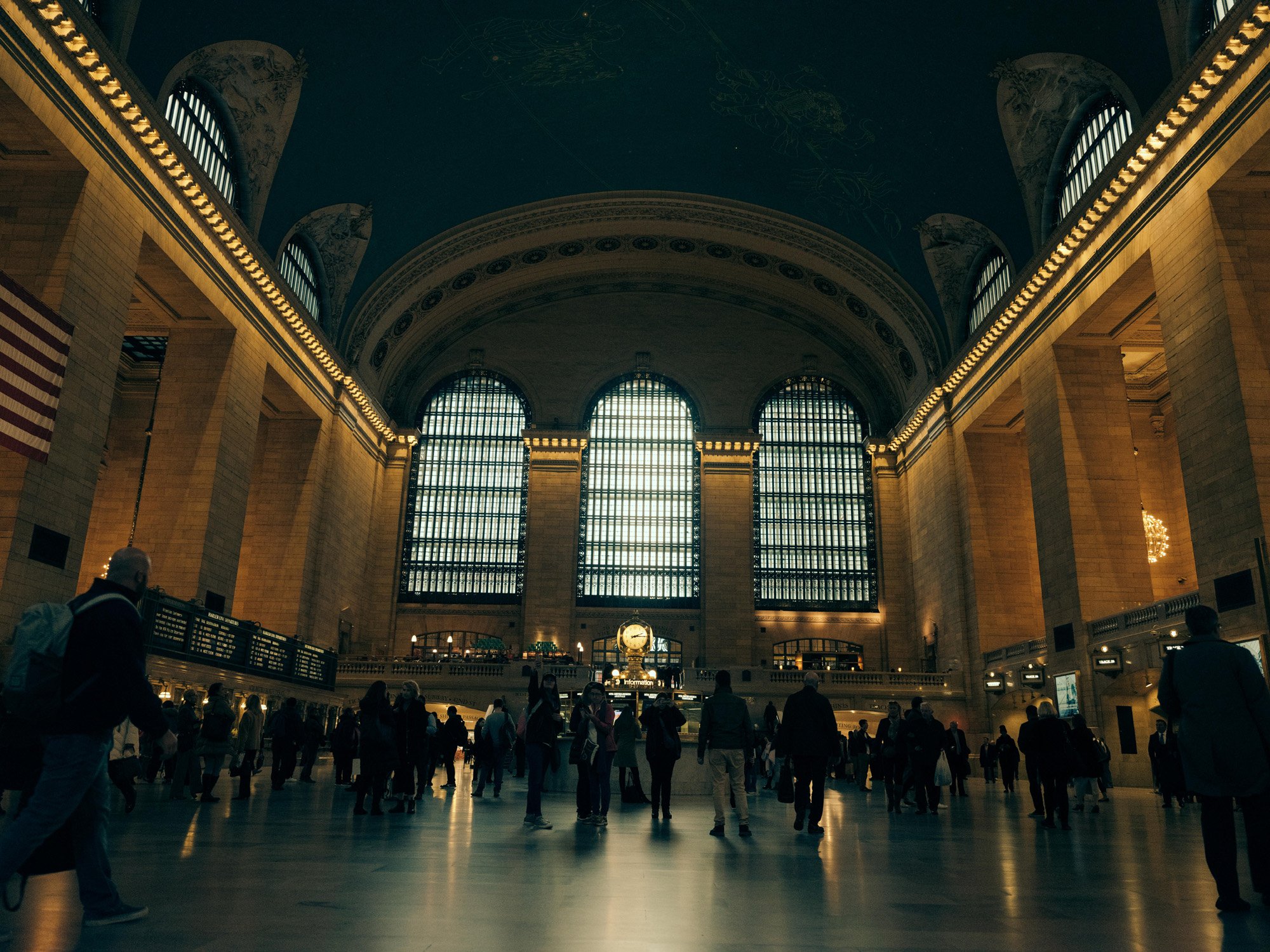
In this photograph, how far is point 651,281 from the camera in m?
34.6

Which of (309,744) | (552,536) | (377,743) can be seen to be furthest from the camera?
(552,536)

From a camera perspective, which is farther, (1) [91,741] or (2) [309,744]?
(2) [309,744]

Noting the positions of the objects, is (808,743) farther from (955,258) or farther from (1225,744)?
(955,258)

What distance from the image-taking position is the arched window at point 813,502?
1305 inches

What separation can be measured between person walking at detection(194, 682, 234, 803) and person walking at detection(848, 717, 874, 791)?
9875 millimetres

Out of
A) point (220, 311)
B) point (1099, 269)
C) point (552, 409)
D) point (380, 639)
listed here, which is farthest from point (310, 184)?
point (1099, 269)

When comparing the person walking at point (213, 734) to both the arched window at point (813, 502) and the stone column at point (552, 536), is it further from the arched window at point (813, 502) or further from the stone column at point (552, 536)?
the arched window at point (813, 502)

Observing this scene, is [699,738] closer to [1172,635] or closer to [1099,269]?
[1172,635]

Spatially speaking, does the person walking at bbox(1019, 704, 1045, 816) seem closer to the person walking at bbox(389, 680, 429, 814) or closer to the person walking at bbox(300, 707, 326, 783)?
the person walking at bbox(389, 680, 429, 814)

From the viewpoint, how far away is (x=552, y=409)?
34.2 metres

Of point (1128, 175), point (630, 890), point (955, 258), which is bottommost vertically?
point (630, 890)

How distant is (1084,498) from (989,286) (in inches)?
304

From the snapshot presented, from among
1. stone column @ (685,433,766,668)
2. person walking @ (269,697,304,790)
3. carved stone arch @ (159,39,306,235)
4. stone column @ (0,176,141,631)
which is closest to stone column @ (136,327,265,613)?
carved stone arch @ (159,39,306,235)

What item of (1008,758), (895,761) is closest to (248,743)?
(895,761)
